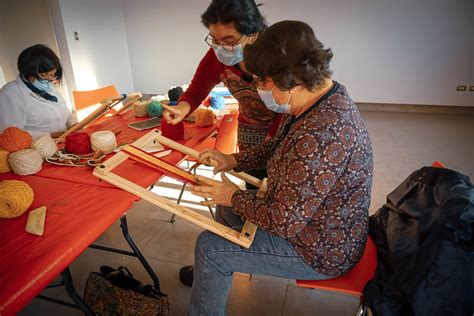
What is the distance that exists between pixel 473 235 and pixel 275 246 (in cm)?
57

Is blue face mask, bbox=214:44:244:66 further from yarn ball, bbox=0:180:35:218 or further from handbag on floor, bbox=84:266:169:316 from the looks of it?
handbag on floor, bbox=84:266:169:316

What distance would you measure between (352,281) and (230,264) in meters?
0.42

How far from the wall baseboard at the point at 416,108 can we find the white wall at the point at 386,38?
3.1 inches

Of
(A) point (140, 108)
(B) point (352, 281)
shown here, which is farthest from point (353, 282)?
(A) point (140, 108)

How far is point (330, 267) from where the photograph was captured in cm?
109

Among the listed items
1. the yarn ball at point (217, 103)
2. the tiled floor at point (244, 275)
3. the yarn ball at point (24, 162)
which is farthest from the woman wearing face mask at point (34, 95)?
the yarn ball at point (217, 103)

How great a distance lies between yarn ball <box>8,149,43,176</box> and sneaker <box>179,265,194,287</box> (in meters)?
0.94

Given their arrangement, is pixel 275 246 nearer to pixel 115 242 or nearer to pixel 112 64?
pixel 115 242

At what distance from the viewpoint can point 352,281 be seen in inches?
44.8

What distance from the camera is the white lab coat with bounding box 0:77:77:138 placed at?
77.2 inches

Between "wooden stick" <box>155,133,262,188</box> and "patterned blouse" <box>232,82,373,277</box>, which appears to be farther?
"wooden stick" <box>155,133,262,188</box>

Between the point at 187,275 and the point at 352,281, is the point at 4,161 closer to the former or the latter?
the point at 187,275

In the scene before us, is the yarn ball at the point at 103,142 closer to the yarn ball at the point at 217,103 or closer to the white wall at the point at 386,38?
the yarn ball at the point at 217,103

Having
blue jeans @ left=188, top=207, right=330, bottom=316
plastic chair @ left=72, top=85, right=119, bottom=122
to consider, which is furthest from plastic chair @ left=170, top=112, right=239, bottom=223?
plastic chair @ left=72, top=85, right=119, bottom=122
